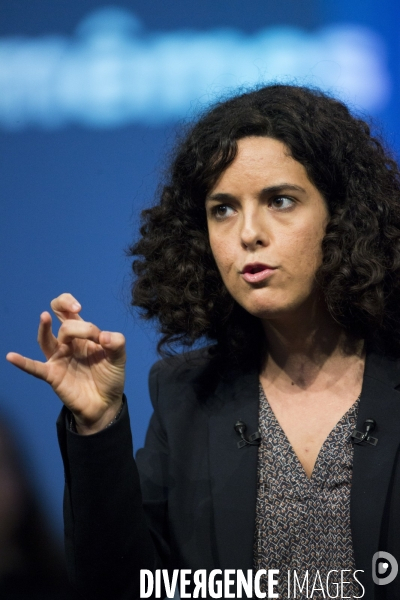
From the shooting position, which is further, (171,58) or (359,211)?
(171,58)

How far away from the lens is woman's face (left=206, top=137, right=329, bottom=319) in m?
1.73

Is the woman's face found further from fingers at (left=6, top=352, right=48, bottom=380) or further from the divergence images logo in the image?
the divergence images logo

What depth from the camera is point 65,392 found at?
5.21 feet

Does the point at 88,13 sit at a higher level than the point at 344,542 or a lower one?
higher

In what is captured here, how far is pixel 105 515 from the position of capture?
5.39 ft

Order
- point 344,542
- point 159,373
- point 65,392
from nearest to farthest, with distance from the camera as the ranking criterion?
1. point 65,392
2. point 344,542
3. point 159,373

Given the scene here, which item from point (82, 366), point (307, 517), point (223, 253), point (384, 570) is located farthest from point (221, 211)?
point (384, 570)

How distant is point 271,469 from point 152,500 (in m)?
0.33

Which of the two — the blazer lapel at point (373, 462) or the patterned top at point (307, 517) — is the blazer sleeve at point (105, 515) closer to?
the patterned top at point (307, 517)

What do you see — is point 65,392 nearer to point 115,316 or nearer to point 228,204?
point 228,204

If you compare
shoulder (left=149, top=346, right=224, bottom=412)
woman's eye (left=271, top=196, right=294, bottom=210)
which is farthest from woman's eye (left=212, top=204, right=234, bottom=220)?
shoulder (left=149, top=346, right=224, bottom=412)

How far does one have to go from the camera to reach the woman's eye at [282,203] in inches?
69.2

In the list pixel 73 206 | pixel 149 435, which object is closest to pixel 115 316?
pixel 73 206

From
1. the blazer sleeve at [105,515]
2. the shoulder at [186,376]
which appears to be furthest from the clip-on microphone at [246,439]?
the blazer sleeve at [105,515]
